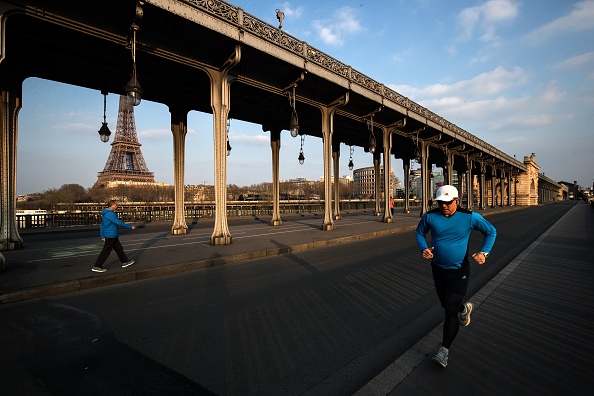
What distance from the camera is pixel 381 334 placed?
3582 millimetres

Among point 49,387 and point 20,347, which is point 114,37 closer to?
point 20,347

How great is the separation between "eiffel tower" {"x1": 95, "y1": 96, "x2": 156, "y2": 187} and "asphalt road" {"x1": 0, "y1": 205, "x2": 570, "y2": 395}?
284 ft

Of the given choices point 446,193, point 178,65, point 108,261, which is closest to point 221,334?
point 446,193

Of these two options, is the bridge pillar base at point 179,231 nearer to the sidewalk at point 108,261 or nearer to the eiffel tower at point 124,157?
the sidewalk at point 108,261

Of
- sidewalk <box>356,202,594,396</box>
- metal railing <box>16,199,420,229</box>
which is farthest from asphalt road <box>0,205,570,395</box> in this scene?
metal railing <box>16,199,420,229</box>

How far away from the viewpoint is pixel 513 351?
3082 millimetres

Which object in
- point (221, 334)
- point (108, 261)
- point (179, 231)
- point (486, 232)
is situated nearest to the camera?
point (486, 232)

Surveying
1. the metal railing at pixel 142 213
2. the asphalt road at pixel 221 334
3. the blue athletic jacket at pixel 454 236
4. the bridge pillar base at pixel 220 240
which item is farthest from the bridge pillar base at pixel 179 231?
the blue athletic jacket at pixel 454 236

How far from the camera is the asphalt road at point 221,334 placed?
264cm

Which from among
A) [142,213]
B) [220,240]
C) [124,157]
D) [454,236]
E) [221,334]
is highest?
[124,157]

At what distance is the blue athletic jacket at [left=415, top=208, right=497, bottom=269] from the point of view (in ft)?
9.54

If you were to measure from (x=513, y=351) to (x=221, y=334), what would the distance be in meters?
3.34

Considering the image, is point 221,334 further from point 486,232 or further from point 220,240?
point 220,240

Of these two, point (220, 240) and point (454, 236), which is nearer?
point (454, 236)
